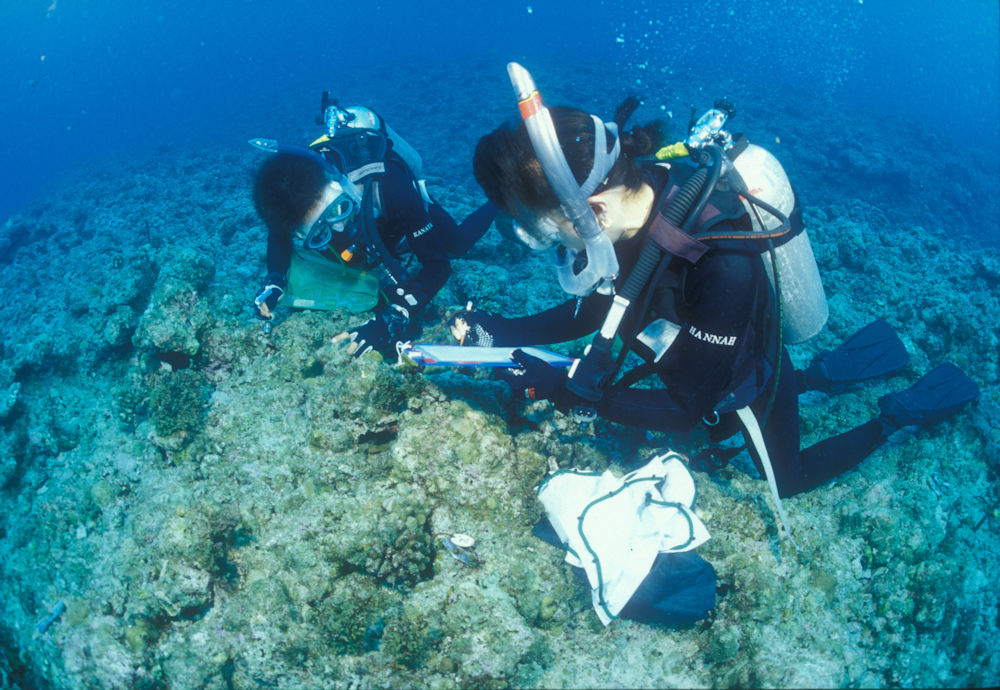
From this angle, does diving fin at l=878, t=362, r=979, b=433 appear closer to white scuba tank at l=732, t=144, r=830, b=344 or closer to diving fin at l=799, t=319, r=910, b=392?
diving fin at l=799, t=319, r=910, b=392

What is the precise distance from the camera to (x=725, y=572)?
2.79 metres

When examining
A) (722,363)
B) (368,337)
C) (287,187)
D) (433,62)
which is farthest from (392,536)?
(433,62)

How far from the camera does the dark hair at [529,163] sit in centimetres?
181

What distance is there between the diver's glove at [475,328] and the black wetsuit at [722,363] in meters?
0.71

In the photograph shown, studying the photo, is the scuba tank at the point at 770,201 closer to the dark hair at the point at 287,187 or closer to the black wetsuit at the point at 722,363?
the black wetsuit at the point at 722,363

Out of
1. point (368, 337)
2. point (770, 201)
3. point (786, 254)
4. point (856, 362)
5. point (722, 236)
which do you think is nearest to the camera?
point (722, 236)

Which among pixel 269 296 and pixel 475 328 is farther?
pixel 269 296

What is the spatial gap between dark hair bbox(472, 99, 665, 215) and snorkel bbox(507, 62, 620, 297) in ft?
0.16

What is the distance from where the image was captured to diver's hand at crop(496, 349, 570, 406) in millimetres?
2676

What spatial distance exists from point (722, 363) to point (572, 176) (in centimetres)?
118

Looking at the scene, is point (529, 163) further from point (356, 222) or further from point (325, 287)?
point (325, 287)

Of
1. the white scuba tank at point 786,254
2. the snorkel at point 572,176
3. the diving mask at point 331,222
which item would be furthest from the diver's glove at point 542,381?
the diving mask at point 331,222

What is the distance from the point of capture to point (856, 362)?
13.5 ft

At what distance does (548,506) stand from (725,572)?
4.03 ft
